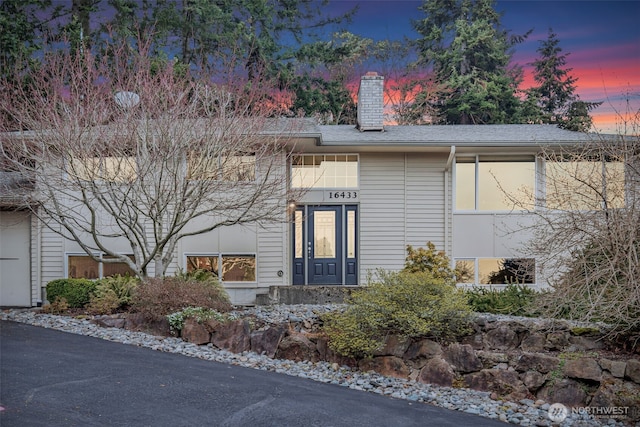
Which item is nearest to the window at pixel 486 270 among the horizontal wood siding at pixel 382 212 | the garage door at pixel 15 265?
the horizontal wood siding at pixel 382 212

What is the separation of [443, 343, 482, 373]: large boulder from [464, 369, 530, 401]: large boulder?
4.6 inches

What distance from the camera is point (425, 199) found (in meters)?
13.8

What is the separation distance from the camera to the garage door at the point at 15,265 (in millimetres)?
13383

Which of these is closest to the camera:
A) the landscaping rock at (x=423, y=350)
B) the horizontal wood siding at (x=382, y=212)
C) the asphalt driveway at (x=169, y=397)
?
the asphalt driveway at (x=169, y=397)

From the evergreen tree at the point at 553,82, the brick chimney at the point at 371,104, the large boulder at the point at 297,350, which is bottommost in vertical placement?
the large boulder at the point at 297,350

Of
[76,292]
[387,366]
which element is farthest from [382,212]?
[76,292]

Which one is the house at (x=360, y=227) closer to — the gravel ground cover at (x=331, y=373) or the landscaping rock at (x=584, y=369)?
the gravel ground cover at (x=331, y=373)

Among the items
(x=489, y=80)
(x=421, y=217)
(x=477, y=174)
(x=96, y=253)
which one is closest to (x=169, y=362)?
(x=96, y=253)

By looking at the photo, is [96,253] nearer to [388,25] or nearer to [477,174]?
[477,174]

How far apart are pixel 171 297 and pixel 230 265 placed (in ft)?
13.5

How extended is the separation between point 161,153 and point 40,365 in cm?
432

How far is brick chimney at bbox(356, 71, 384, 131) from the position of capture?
14336 millimetres

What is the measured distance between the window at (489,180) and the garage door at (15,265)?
35.6ft

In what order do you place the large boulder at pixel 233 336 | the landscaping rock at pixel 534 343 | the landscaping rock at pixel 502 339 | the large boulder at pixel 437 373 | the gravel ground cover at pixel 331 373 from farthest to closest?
the large boulder at pixel 233 336 < the landscaping rock at pixel 502 339 < the landscaping rock at pixel 534 343 < the large boulder at pixel 437 373 < the gravel ground cover at pixel 331 373
